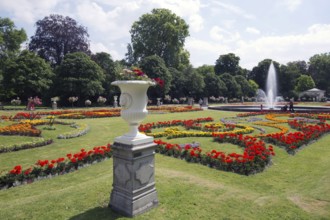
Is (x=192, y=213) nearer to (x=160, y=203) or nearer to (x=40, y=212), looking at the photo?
(x=160, y=203)

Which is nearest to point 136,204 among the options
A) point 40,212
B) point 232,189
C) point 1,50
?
point 40,212

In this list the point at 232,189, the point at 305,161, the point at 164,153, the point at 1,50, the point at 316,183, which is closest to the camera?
the point at 232,189

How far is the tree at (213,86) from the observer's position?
167 feet

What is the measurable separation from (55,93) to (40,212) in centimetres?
3190

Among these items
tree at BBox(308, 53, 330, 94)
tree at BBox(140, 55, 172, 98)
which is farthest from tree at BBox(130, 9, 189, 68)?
tree at BBox(308, 53, 330, 94)

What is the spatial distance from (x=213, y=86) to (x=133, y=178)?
158 ft

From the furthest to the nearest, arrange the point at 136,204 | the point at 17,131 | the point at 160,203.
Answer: the point at 17,131 < the point at 160,203 < the point at 136,204

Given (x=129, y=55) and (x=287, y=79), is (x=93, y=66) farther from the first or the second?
(x=287, y=79)

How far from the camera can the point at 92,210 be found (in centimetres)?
440

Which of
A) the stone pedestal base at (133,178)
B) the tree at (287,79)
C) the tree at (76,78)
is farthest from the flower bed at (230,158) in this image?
the tree at (287,79)

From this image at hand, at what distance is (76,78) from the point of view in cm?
Result: 3300

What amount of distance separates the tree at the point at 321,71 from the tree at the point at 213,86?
1365 inches

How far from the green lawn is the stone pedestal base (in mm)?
161

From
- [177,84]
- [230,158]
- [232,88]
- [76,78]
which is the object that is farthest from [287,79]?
[230,158]
